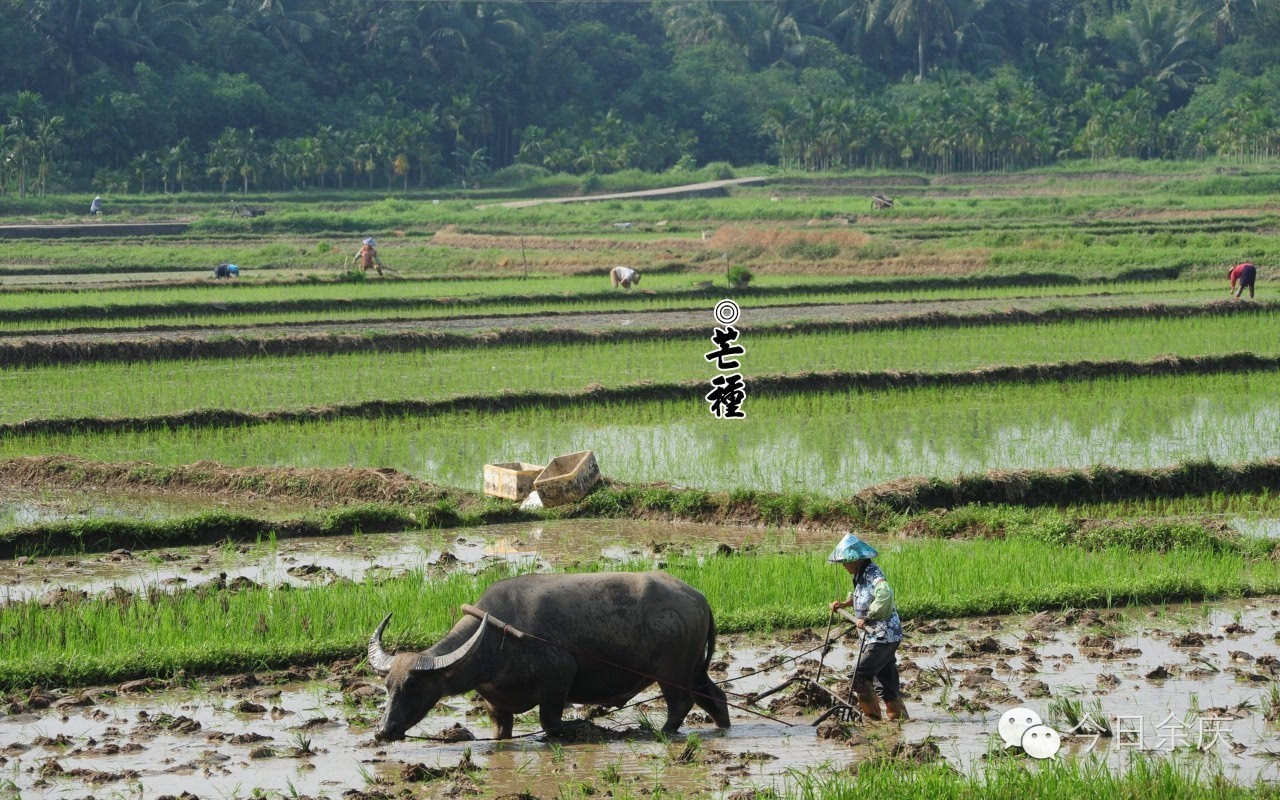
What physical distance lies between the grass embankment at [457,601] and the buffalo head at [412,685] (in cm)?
129

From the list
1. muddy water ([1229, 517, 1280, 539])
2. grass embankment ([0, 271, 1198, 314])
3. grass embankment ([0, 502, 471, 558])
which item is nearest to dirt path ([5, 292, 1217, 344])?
grass embankment ([0, 271, 1198, 314])

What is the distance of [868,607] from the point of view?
618 cm

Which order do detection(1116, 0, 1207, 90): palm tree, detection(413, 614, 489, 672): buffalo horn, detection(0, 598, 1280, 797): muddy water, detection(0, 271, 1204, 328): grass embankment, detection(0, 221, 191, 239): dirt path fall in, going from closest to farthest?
detection(0, 598, 1280, 797): muddy water → detection(413, 614, 489, 672): buffalo horn → detection(0, 271, 1204, 328): grass embankment → detection(0, 221, 191, 239): dirt path → detection(1116, 0, 1207, 90): palm tree

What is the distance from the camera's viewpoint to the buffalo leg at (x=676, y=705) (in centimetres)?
630

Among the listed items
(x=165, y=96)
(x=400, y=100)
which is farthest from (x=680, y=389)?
(x=400, y=100)

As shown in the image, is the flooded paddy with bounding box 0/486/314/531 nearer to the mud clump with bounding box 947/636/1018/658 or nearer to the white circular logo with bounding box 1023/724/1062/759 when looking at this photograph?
the mud clump with bounding box 947/636/1018/658

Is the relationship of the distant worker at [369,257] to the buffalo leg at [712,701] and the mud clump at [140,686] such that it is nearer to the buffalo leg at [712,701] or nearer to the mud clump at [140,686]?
the mud clump at [140,686]

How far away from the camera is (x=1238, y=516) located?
35.2 ft

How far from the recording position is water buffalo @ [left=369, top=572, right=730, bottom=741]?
5.98m

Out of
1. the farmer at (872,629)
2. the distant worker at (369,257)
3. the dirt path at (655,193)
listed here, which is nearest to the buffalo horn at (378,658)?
the farmer at (872,629)

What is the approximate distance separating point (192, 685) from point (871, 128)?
5638 cm

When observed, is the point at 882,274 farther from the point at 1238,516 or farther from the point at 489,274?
the point at 1238,516

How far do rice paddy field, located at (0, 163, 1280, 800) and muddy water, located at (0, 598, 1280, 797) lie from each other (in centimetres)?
2

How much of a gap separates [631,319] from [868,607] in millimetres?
14844
